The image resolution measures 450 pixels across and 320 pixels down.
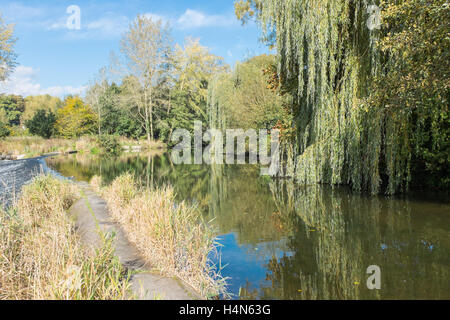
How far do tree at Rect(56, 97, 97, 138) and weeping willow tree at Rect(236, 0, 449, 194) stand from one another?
2937cm

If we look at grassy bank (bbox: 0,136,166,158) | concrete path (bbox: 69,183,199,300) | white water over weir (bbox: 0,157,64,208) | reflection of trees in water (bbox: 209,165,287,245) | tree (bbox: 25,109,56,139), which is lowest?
reflection of trees in water (bbox: 209,165,287,245)

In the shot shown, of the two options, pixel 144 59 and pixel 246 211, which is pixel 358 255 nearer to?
pixel 246 211

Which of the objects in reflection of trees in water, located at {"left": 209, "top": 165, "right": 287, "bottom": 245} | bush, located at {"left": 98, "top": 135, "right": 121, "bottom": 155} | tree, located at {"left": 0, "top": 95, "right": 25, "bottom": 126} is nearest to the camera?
reflection of trees in water, located at {"left": 209, "top": 165, "right": 287, "bottom": 245}

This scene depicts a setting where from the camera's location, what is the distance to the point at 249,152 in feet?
89.9

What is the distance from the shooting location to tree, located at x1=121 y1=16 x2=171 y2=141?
33562 mm

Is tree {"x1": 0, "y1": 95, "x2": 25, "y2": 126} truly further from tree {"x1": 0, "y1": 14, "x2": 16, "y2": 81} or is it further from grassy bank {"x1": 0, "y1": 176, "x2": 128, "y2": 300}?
grassy bank {"x1": 0, "y1": 176, "x2": 128, "y2": 300}

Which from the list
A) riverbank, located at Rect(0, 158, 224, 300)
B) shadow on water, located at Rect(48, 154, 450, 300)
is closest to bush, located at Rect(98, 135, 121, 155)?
shadow on water, located at Rect(48, 154, 450, 300)

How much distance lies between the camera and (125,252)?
519 centimetres

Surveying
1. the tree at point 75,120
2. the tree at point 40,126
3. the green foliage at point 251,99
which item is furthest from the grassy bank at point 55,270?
the tree at point 75,120

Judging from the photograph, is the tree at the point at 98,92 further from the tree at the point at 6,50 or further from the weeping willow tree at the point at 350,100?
the weeping willow tree at the point at 350,100

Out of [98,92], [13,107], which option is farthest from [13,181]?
[13,107]

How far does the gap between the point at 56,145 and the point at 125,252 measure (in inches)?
1234
